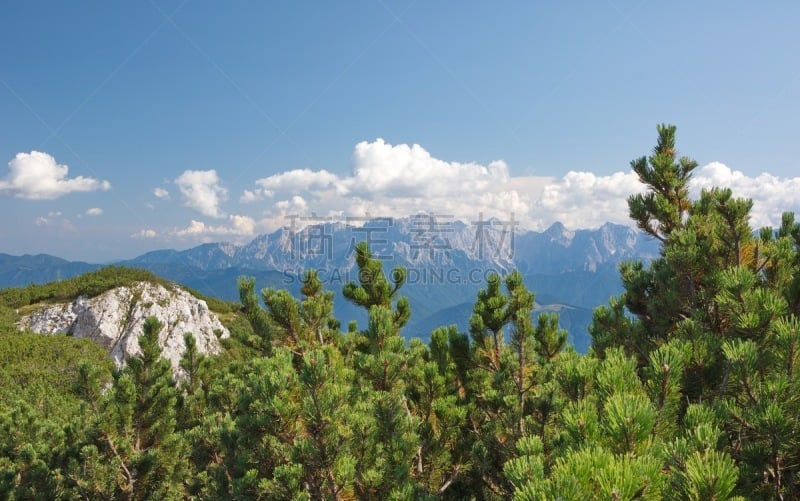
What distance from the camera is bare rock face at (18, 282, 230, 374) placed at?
57.6 m

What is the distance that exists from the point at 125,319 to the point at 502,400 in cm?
7101

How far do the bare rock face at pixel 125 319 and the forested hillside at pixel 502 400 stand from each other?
50.1m

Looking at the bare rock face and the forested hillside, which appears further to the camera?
the bare rock face

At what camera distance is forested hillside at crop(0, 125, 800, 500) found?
2424 millimetres

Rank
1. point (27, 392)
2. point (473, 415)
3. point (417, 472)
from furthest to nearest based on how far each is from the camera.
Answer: point (27, 392)
point (473, 415)
point (417, 472)

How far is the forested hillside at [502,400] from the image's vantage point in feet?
7.95

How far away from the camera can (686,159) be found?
21.8 feet

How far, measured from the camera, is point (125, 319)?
61.8m

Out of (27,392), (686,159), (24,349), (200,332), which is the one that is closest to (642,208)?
(686,159)

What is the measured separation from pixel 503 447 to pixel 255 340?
4626mm

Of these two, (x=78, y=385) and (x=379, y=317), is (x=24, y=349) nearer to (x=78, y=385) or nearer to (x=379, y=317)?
(x=78, y=385)

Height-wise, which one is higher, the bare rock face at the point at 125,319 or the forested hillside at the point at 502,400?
the forested hillside at the point at 502,400

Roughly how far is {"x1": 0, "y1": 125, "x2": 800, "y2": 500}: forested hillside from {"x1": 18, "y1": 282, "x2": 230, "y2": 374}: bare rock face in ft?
164

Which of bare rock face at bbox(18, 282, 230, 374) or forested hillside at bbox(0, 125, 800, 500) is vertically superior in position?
forested hillside at bbox(0, 125, 800, 500)
